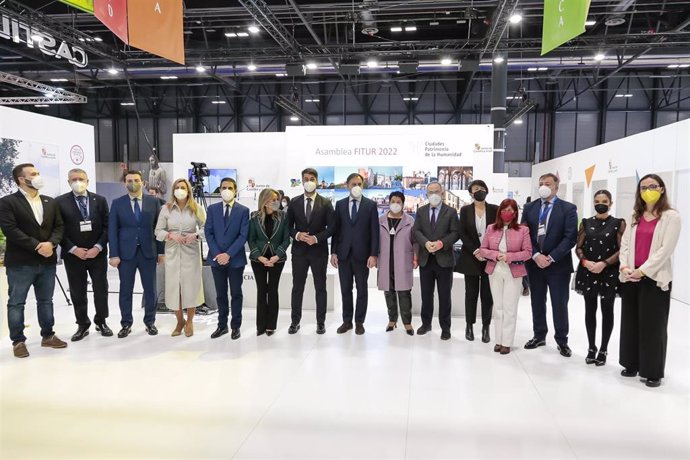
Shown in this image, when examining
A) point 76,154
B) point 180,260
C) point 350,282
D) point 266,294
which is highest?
point 76,154

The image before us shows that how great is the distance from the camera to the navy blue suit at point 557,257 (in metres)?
3.90

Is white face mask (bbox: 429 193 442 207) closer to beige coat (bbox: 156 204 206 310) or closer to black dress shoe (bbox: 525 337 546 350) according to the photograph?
black dress shoe (bbox: 525 337 546 350)

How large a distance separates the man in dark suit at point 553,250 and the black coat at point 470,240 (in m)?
0.33

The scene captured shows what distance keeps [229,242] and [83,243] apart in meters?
1.37

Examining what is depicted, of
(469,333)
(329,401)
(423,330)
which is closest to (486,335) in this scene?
(469,333)

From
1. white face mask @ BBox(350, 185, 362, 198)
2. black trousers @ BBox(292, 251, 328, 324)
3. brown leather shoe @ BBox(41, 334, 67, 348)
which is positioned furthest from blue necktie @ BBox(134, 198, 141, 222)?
white face mask @ BBox(350, 185, 362, 198)

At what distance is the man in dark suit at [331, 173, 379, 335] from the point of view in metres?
4.45

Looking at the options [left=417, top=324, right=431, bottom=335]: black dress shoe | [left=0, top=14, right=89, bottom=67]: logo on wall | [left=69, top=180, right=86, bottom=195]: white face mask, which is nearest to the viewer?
[left=69, top=180, right=86, bottom=195]: white face mask

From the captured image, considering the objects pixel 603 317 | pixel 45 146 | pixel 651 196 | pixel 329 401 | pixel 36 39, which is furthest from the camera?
pixel 36 39

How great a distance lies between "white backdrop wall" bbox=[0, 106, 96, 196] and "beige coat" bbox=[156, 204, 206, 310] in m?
3.98

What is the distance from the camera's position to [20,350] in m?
3.89

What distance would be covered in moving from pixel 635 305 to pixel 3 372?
4.92 m

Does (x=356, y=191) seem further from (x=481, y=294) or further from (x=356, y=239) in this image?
(x=481, y=294)

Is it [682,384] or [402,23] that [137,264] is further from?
[402,23]
